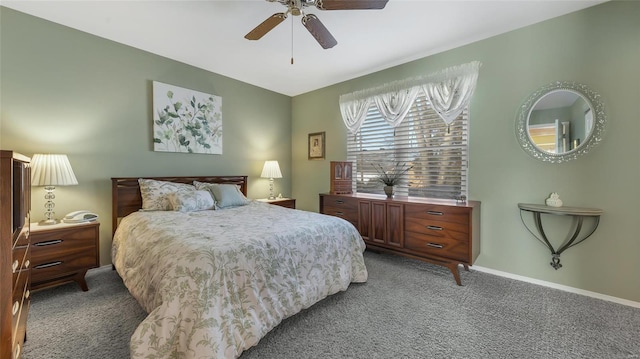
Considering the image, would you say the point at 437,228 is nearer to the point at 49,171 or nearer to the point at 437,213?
the point at 437,213

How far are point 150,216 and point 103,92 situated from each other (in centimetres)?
162

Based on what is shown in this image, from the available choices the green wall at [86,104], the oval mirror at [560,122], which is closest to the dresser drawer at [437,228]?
the oval mirror at [560,122]

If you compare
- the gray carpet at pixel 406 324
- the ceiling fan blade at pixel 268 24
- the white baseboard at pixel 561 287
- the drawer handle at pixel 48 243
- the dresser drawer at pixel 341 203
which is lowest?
the gray carpet at pixel 406 324

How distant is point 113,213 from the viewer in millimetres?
2859

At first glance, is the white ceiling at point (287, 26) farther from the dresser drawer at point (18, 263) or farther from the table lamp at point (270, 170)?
the dresser drawer at point (18, 263)

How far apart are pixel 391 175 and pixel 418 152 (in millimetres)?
499

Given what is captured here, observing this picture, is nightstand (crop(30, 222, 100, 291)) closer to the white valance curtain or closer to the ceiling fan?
the ceiling fan

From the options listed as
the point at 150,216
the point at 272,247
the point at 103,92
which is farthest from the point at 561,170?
the point at 103,92

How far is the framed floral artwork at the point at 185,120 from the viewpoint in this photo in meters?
3.23

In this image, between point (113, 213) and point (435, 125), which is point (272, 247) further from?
point (435, 125)

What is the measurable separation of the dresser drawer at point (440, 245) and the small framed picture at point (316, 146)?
215cm

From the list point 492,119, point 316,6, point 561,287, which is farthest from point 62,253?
point 561,287

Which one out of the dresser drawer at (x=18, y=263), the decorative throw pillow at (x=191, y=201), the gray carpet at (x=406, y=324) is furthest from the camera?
the decorative throw pillow at (x=191, y=201)

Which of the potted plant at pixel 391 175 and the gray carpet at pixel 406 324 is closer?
the gray carpet at pixel 406 324
